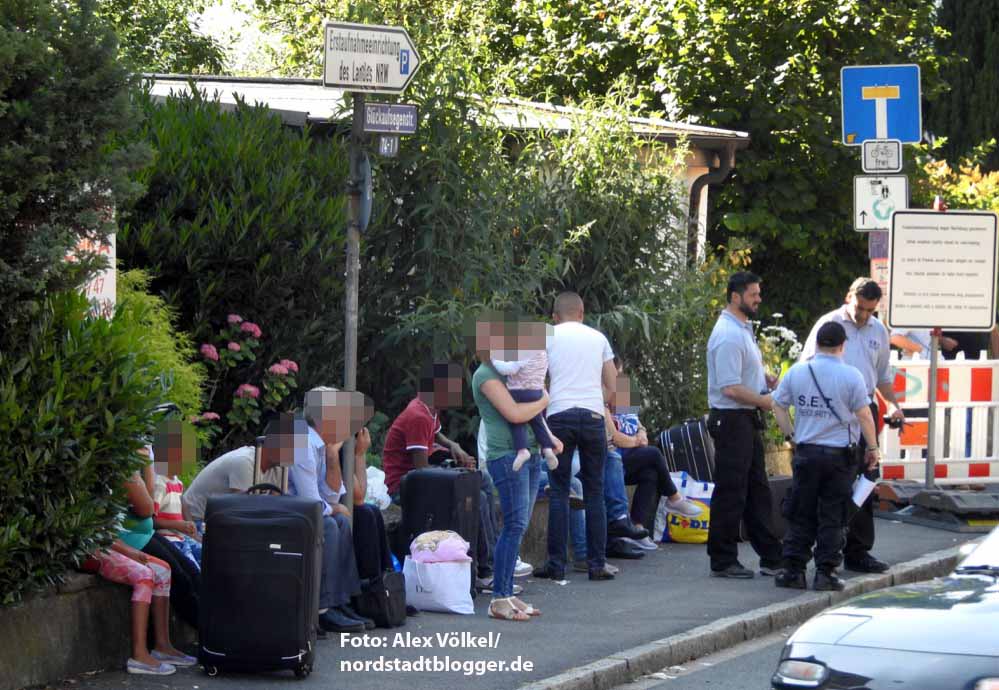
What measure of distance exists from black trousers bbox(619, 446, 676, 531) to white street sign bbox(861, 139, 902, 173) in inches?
162

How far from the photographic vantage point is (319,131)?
15.2m

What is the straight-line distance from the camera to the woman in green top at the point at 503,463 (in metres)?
9.41

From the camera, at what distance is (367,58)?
8.38 metres

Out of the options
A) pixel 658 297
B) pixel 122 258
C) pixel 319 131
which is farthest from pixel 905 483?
pixel 122 258

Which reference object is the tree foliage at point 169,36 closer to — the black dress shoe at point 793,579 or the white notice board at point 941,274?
the white notice board at point 941,274

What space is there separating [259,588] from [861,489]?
473cm

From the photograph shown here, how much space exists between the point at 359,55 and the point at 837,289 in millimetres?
17604

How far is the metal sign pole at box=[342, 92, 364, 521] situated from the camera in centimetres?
840

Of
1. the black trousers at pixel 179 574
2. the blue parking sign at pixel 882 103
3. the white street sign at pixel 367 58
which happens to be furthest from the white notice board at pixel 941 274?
the black trousers at pixel 179 574

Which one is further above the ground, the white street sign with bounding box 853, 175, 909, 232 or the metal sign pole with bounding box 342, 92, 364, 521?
the white street sign with bounding box 853, 175, 909, 232

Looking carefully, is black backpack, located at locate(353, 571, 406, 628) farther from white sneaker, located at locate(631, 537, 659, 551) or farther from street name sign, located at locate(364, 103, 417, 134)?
white sneaker, located at locate(631, 537, 659, 551)

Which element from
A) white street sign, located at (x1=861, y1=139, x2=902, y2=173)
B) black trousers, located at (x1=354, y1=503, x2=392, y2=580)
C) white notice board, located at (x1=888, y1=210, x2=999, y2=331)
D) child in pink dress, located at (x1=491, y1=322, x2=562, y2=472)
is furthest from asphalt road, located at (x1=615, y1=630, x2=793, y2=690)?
white street sign, located at (x1=861, y1=139, x2=902, y2=173)

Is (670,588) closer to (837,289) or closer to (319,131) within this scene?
(319,131)

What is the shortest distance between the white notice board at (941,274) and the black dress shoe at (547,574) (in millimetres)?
5044
